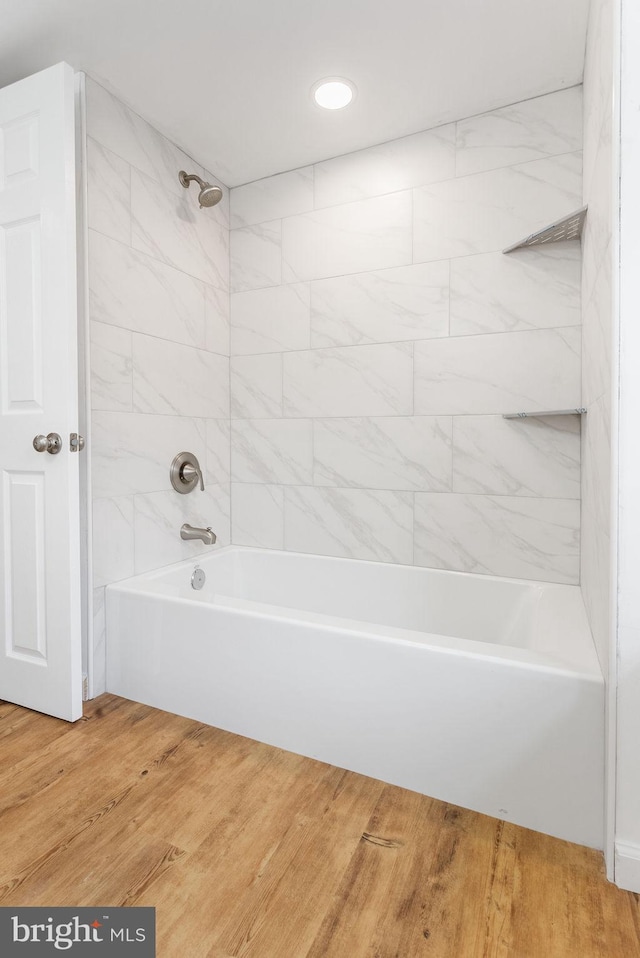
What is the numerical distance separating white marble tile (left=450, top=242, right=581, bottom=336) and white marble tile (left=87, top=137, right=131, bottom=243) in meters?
1.36

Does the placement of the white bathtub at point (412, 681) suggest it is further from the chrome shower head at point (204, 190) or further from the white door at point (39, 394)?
the chrome shower head at point (204, 190)

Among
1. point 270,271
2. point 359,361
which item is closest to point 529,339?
point 359,361

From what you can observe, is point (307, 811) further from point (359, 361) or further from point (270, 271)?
point (270, 271)

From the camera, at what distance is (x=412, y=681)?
1.49m

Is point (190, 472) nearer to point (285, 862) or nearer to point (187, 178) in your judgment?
point (187, 178)

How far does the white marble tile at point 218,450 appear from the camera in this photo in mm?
2631

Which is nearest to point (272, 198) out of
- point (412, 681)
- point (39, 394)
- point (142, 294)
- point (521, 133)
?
point (142, 294)

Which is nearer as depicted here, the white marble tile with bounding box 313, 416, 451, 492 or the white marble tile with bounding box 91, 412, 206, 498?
the white marble tile with bounding box 91, 412, 206, 498

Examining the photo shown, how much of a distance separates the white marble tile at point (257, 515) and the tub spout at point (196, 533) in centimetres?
36

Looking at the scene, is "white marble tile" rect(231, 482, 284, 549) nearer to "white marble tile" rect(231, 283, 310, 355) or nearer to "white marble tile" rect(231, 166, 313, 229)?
"white marble tile" rect(231, 283, 310, 355)

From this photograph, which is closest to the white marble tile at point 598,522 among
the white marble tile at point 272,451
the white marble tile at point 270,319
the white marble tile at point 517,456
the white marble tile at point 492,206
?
the white marble tile at point 517,456

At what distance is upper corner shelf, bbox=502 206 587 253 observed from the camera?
5.76ft

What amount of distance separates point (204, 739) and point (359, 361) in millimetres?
1656

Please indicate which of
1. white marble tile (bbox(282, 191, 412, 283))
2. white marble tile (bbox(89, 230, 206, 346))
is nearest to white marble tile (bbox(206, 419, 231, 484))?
white marble tile (bbox(89, 230, 206, 346))
